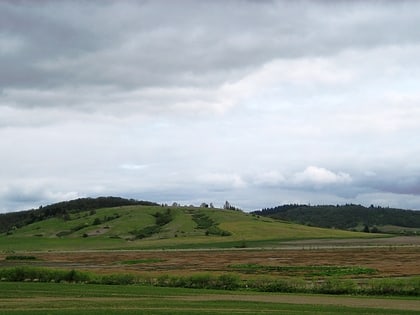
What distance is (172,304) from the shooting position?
37.9 m

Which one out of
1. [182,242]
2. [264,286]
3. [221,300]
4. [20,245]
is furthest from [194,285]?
[20,245]

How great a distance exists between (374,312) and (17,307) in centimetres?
1826

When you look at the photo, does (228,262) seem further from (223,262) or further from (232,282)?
(232,282)

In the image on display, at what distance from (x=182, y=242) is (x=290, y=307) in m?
154

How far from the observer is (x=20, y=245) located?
7677 inches

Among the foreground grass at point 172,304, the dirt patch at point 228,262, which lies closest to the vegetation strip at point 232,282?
the foreground grass at point 172,304

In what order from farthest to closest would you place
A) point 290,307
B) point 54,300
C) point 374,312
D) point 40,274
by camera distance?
point 40,274 < point 54,300 < point 290,307 < point 374,312

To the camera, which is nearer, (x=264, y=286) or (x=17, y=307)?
(x=17, y=307)

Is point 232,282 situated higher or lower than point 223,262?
higher

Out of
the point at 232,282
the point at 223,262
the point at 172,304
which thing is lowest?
the point at 223,262

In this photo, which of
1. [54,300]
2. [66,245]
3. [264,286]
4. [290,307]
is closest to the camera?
[290,307]

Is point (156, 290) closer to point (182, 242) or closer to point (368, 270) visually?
point (368, 270)

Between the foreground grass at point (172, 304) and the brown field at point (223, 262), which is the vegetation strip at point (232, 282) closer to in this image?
the foreground grass at point (172, 304)

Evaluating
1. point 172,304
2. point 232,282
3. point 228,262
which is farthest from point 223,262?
point 172,304
